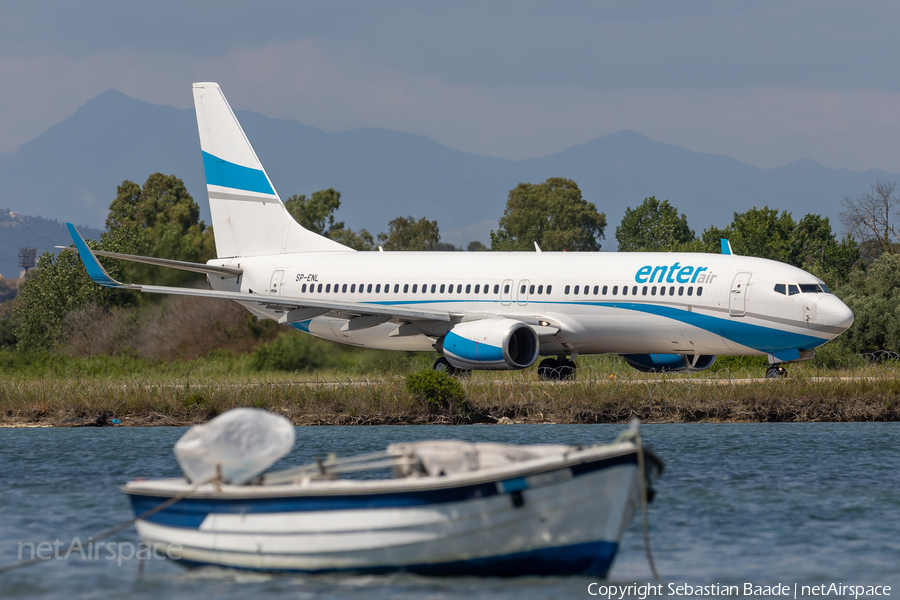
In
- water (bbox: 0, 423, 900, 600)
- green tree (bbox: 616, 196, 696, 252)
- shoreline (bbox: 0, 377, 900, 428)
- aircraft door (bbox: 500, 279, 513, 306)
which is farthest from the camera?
green tree (bbox: 616, 196, 696, 252)

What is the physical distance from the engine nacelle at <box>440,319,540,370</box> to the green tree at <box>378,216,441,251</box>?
93166mm

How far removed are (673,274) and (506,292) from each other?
5462mm

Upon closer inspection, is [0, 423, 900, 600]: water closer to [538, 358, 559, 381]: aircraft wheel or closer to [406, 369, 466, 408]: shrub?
[406, 369, 466, 408]: shrub

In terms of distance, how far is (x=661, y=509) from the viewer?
1884 centimetres

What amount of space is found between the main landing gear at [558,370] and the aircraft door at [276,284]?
9959 millimetres

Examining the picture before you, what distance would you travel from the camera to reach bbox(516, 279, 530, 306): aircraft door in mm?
35906

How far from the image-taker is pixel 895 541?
16.6 metres

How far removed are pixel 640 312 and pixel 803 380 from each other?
483cm

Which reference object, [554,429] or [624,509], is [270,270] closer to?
[554,429]

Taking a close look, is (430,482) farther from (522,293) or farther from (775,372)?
(522,293)

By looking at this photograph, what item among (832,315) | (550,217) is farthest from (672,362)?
(550,217)

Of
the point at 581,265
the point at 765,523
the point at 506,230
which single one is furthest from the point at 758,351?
the point at 506,230

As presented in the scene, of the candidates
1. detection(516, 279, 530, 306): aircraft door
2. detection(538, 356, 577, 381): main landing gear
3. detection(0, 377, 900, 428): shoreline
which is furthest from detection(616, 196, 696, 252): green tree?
detection(0, 377, 900, 428): shoreline

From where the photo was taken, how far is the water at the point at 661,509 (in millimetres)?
13891
